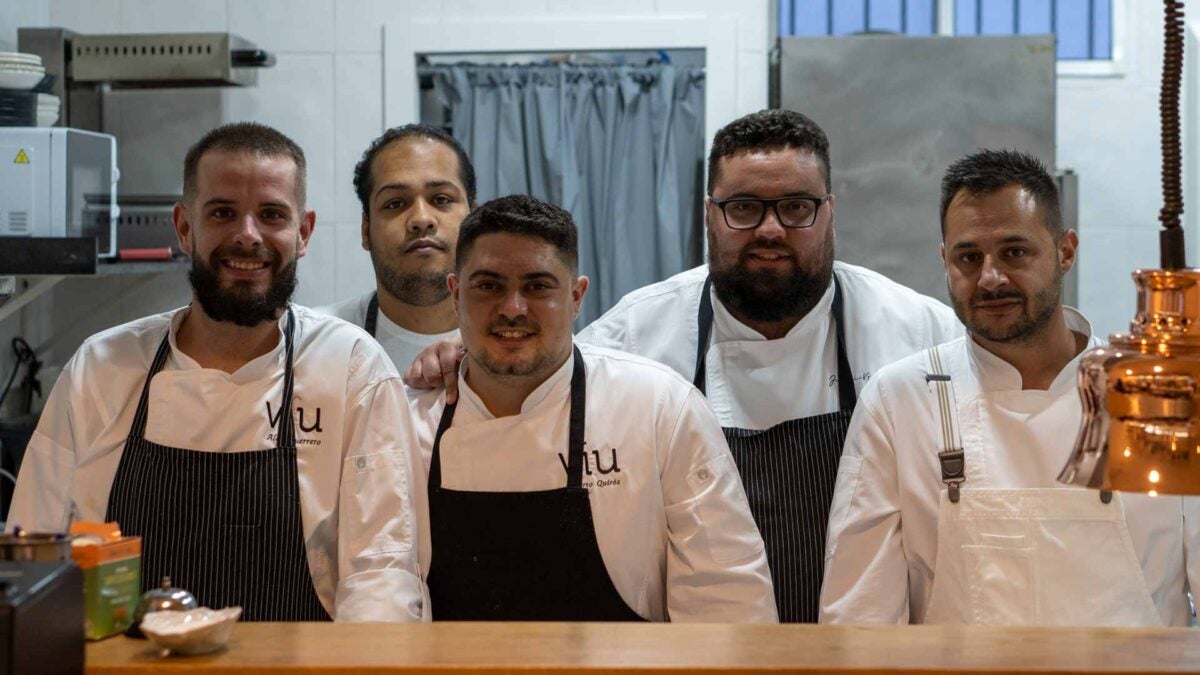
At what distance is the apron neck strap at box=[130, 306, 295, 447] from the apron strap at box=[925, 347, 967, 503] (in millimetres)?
1033

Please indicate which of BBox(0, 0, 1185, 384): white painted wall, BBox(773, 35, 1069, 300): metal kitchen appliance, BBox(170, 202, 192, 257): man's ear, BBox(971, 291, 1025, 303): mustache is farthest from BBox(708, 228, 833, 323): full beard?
BBox(0, 0, 1185, 384): white painted wall

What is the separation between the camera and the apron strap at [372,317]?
273 centimetres

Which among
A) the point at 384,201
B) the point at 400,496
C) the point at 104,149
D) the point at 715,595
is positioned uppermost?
the point at 104,149

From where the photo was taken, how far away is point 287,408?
6.77 feet

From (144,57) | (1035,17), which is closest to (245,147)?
(144,57)

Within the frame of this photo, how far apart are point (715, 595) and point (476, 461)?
1.48 feet

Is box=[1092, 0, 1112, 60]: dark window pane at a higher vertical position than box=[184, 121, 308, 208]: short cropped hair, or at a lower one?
higher

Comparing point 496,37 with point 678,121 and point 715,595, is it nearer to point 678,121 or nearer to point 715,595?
point 678,121

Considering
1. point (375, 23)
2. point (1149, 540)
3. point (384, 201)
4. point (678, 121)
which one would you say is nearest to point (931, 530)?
point (1149, 540)

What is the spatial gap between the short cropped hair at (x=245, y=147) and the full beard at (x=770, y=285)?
78 centimetres

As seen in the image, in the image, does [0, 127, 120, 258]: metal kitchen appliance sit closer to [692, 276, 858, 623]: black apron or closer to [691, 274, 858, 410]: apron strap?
[691, 274, 858, 410]: apron strap

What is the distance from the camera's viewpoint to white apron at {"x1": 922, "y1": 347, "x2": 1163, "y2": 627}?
1.95 m

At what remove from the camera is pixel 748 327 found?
2.48 meters

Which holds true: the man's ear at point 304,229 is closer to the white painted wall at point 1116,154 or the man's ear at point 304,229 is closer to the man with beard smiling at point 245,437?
the man with beard smiling at point 245,437
